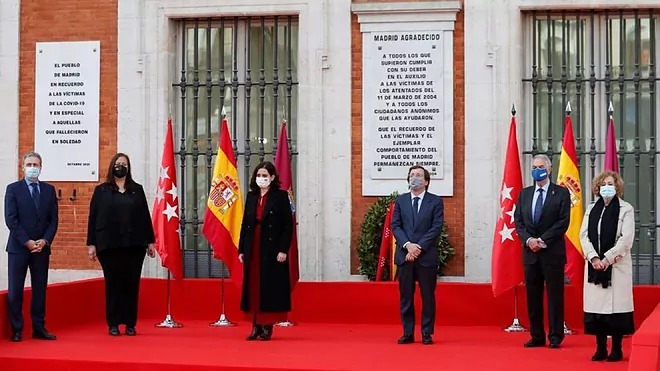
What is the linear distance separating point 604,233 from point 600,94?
434 cm

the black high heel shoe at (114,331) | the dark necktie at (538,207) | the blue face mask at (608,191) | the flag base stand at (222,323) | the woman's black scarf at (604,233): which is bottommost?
the flag base stand at (222,323)

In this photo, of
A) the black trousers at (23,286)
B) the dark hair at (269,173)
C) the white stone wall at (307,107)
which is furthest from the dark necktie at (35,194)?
the white stone wall at (307,107)

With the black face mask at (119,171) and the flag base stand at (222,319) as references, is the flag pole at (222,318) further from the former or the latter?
the black face mask at (119,171)

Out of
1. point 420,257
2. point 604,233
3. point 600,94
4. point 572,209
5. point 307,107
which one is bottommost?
point 420,257

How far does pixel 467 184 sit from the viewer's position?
1256 centimetres

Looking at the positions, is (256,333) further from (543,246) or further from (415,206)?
(543,246)

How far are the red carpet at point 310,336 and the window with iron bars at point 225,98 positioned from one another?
164cm

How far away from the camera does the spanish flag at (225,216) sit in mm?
11289

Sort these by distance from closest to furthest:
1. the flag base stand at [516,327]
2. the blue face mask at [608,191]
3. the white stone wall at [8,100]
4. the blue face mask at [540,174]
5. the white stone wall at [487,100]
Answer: the blue face mask at [608,191]
the blue face mask at [540,174]
the flag base stand at [516,327]
the white stone wall at [487,100]
the white stone wall at [8,100]

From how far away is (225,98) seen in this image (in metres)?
13.5

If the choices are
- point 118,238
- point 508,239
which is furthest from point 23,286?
point 508,239

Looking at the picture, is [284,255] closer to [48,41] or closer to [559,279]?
[559,279]

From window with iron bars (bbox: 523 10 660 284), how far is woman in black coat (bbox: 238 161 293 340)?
383 cm

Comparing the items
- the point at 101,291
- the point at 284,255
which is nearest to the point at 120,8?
the point at 101,291
